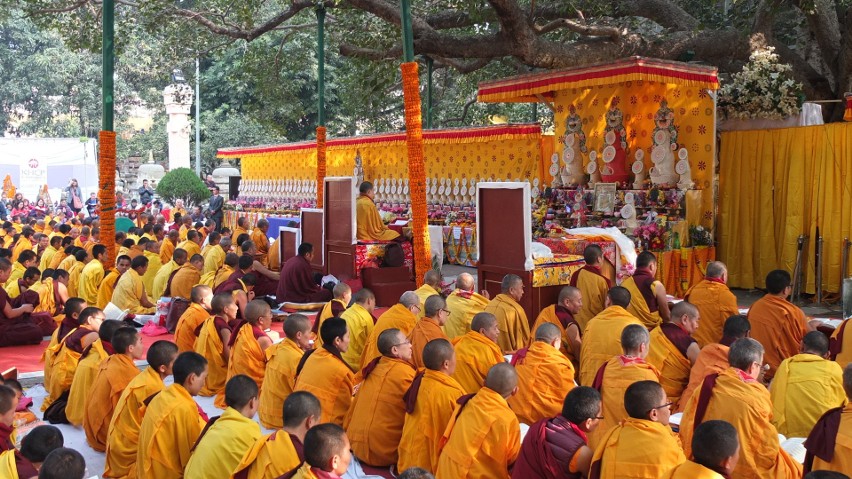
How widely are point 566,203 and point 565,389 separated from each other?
8.80 m

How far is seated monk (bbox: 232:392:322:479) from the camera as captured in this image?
14.3 feet

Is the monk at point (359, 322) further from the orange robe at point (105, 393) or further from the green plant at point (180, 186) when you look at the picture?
the green plant at point (180, 186)

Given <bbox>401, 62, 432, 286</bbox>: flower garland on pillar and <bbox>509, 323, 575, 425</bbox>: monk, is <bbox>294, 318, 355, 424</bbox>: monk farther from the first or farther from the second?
<bbox>401, 62, 432, 286</bbox>: flower garland on pillar

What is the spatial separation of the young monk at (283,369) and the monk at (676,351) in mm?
2718

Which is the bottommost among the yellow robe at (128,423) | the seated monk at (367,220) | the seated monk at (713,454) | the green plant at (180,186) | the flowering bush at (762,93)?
the yellow robe at (128,423)

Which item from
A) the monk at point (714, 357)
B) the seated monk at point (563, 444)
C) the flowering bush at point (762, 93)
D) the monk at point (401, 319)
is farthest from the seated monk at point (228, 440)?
the flowering bush at point (762, 93)

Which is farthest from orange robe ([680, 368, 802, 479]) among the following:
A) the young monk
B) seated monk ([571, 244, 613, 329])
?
seated monk ([571, 244, 613, 329])

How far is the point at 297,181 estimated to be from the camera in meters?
24.9

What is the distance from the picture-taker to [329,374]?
6.27 meters

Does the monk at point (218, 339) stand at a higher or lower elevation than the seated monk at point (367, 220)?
lower

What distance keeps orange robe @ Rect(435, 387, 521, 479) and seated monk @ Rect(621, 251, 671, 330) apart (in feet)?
12.4

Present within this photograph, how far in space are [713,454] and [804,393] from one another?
2.22 meters

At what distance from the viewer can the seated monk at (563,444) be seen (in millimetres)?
4375

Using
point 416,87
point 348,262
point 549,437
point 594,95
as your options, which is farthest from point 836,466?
point 594,95
